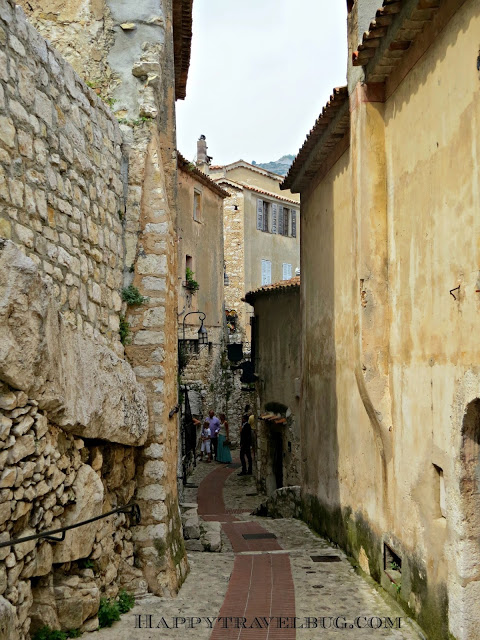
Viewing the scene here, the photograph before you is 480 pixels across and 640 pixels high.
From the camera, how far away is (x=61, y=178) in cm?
589

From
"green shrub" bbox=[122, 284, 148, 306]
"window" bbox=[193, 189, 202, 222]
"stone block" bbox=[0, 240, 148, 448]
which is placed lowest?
"stone block" bbox=[0, 240, 148, 448]

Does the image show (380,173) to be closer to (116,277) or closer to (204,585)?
(116,277)

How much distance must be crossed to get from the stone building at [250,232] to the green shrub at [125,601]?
94.2 ft

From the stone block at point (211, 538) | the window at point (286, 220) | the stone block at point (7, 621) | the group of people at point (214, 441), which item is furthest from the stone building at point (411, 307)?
the window at point (286, 220)

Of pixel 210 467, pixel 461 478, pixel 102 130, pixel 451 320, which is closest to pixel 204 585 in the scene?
pixel 461 478

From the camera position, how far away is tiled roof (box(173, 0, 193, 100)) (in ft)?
32.7

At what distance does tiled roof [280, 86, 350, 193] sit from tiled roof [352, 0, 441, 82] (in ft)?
3.85

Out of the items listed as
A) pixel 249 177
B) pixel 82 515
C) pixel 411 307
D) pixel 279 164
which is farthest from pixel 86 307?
pixel 279 164

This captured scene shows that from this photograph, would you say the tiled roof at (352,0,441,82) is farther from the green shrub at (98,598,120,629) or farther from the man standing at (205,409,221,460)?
the man standing at (205,409,221,460)

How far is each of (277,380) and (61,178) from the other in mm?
13004

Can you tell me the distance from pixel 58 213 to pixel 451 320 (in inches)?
129

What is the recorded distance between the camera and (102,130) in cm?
712

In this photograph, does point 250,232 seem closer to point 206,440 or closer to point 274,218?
point 274,218

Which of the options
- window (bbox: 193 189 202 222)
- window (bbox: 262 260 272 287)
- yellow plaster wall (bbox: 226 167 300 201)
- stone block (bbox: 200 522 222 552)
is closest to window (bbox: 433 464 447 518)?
stone block (bbox: 200 522 222 552)
